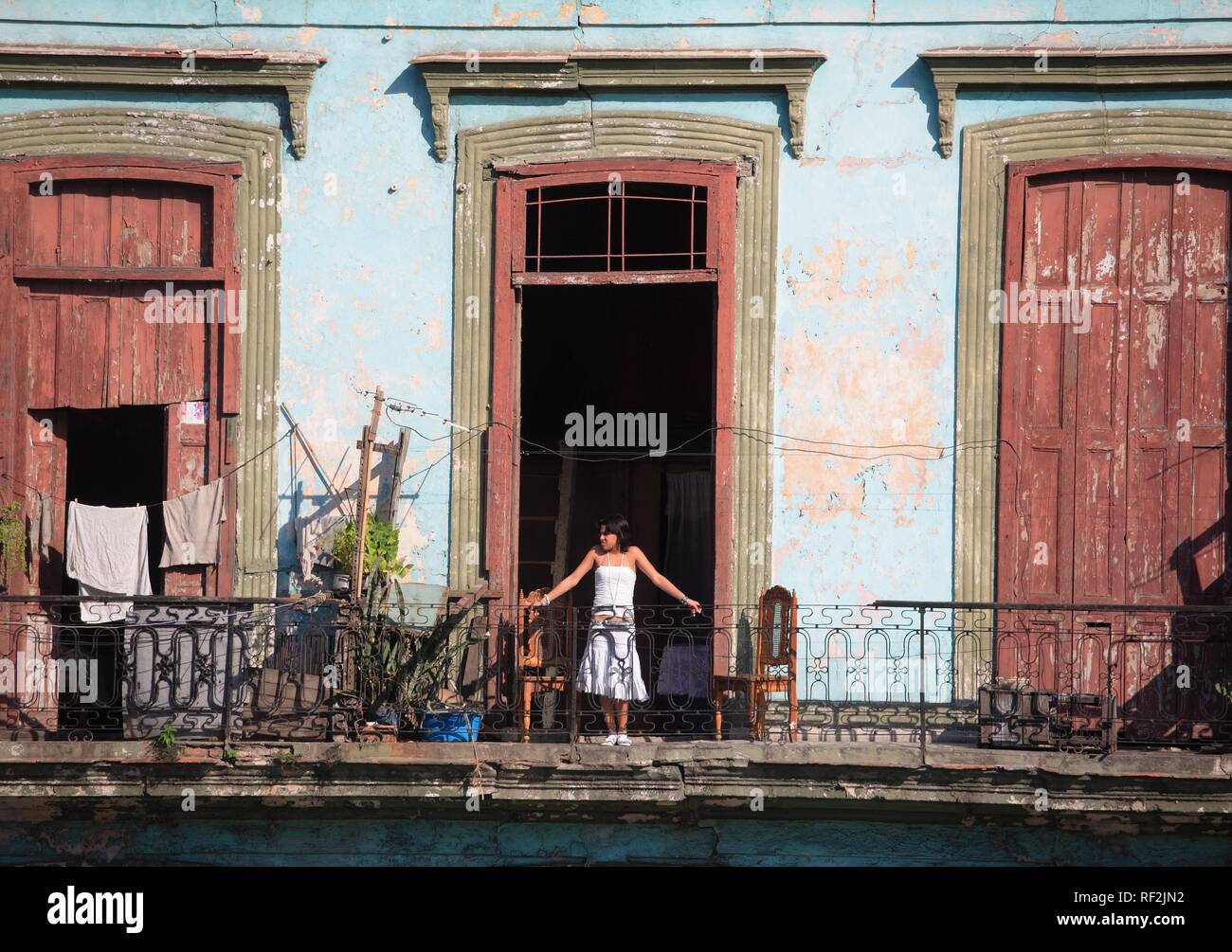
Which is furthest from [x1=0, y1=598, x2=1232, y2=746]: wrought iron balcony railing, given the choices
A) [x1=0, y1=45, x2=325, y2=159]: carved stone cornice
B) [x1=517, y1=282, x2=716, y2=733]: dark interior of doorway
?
[x1=0, y1=45, x2=325, y2=159]: carved stone cornice

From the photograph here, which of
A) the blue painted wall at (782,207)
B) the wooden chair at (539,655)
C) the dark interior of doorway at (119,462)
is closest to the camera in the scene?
the wooden chair at (539,655)

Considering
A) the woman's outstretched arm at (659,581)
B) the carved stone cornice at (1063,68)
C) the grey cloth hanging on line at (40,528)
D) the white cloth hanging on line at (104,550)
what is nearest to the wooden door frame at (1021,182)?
the carved stone cornice at (1063,68)

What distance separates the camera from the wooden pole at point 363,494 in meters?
10.5

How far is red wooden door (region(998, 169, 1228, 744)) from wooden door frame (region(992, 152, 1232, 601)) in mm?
19

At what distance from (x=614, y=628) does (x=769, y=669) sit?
42.5 inches

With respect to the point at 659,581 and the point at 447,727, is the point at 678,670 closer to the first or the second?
the point at 659,581

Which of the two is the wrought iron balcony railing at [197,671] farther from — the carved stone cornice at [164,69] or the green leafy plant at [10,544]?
the carved stone cornice at [164,69]

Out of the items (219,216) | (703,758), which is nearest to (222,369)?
(219,216)

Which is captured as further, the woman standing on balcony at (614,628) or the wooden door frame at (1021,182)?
the wooden door frame at (1021,182)

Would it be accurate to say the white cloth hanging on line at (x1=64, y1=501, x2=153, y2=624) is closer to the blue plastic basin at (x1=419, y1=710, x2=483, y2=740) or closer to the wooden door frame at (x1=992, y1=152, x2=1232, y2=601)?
the blue plastic basin at (x1=419, y1=710, x2=483, y2=740)

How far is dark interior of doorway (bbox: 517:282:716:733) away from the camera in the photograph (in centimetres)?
1380

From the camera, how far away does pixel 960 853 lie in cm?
1039

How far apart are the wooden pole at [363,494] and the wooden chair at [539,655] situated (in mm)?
1032

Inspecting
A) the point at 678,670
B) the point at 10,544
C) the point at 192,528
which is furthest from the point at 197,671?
the point at 678,670
